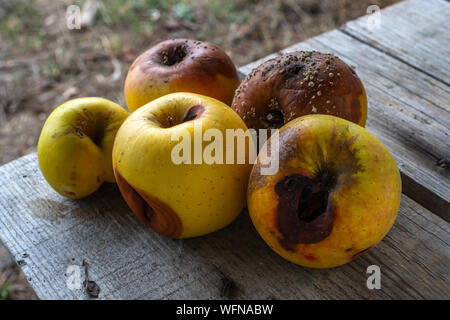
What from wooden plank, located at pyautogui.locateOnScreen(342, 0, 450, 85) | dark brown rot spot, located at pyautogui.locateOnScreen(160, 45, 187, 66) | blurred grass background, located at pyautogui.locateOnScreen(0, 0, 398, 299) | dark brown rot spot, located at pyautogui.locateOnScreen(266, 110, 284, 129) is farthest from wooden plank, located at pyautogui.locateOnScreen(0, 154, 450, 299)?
blurred grass background, located at pyautogui.locateOnScreen(0, 0, 398, 299)

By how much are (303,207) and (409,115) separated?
636 mm

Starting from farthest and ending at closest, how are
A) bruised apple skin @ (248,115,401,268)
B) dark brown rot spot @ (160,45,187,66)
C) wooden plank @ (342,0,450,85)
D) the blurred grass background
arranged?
the blurred grass background → wooden plank @ (342,0,450,85) → dark brown rot spot @ (160,45,187,66) → bruised apple skin @ (248,115,401,268)

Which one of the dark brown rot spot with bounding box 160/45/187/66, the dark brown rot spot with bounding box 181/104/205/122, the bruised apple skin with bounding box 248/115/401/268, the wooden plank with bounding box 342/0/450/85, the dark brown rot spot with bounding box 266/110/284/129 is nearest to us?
the bruised apple skin with bounding box 248/115/401/268

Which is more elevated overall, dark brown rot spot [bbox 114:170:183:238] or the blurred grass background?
dark brown rot spot [bbox 114:170:183:238]

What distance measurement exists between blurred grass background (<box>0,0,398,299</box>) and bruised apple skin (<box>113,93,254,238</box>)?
1.64 metres

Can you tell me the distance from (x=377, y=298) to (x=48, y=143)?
0.78 metres

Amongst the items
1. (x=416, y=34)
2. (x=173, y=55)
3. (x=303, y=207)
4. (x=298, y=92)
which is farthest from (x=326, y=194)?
(x=416, y=34)

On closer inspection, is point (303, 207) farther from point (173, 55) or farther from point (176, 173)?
point (173, 55)

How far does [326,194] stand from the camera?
2.75 ft

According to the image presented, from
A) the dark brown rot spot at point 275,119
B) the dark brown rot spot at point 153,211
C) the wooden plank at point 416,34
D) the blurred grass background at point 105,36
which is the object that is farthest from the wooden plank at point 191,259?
the blurred grass background at point 105,36

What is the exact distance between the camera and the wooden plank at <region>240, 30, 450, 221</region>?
1.11 meters

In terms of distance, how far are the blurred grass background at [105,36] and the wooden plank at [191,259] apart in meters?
1.47

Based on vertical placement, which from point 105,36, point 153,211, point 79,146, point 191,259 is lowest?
point 105,36

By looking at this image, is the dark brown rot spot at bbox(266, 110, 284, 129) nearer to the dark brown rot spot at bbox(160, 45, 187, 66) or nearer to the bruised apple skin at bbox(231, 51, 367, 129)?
the bruised apple skin at bbox(231, 51, 367, 129)
